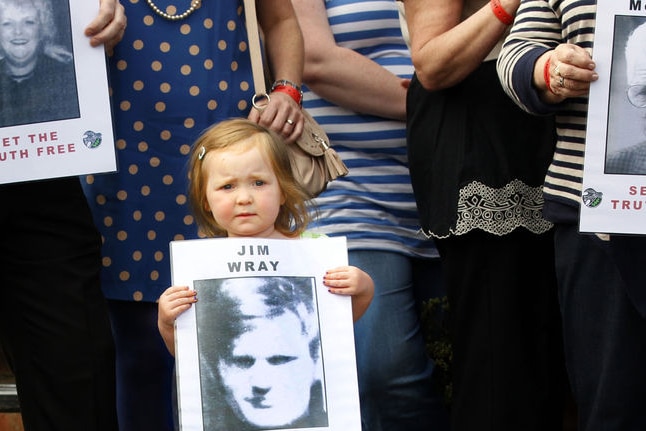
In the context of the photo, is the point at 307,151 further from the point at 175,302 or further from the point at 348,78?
the point at 175,302

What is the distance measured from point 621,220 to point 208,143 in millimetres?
897

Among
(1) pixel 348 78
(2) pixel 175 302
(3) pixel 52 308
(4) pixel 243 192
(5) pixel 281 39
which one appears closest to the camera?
(2) pixel 175 302

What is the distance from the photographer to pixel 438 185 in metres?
3.23

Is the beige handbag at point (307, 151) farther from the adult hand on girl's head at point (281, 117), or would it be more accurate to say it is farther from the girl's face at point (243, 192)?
the girl's face at point (243, 192)

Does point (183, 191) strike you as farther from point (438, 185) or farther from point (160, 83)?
point (438, 185)

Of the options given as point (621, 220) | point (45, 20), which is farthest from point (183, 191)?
point (621, 220)

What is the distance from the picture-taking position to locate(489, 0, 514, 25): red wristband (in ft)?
9.98

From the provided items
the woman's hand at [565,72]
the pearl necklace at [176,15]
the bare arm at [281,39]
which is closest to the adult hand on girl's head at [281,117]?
the bare arm at [281,39]

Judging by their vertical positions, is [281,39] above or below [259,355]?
above

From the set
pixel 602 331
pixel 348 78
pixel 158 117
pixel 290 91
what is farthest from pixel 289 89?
pixel 602 331

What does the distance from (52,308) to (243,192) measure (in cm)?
58

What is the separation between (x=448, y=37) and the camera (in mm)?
3143

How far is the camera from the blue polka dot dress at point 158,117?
10.3ft

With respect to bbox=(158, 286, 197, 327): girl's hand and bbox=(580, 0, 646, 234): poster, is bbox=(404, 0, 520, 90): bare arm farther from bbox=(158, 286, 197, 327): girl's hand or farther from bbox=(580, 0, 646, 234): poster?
bbox=(158, 286, 197, 327): girl's hand
